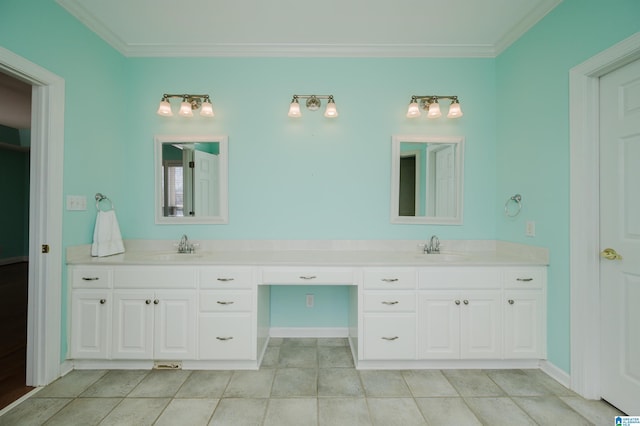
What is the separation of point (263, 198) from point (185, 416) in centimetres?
165

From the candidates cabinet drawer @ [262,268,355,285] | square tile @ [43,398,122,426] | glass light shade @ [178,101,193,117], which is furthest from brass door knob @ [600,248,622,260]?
glass light shade @ [178,101,193,117]

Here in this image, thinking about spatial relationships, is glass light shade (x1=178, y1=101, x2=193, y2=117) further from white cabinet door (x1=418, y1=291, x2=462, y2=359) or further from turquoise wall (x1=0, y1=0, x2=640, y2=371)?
white cabinet door (x1=418, y1=291, x2=462, y2=359)

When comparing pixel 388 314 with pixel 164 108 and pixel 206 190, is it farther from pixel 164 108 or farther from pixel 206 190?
pixel 164 108

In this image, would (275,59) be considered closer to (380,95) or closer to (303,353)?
(380,95)

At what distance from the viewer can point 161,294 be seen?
1.96 meters

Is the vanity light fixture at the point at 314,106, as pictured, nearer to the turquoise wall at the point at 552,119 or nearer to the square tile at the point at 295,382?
the turquoise wall at the point at 552,119

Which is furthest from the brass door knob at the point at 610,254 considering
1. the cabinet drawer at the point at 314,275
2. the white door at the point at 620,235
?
the cabinet drawer at the point at 314,275

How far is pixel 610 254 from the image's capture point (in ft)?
5.30

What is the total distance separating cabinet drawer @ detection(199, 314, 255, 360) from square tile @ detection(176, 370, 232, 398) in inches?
4.4

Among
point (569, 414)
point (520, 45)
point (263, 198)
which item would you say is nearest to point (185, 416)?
point (263, 198)

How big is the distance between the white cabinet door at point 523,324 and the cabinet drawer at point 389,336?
2.31 feet

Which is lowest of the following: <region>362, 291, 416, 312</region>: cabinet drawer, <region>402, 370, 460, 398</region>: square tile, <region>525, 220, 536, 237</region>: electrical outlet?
<region>402, 370, 460, 398</region>: square tile

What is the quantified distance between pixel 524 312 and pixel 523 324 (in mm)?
89

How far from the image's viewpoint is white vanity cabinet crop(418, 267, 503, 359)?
1975 millimetres
